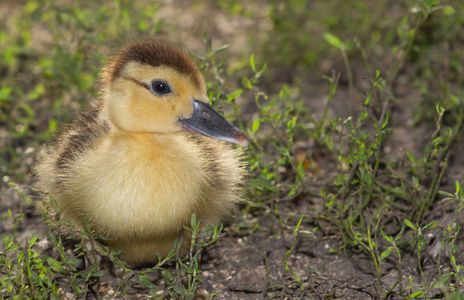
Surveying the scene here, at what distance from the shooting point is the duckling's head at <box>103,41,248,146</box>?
2.59m

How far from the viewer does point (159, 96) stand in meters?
2.64

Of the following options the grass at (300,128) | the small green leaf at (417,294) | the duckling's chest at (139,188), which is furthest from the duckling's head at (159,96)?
the small green leaf at (417,294)

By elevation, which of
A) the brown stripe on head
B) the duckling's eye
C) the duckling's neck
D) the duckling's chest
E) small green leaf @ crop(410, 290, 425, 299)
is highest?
the brown stripe on head

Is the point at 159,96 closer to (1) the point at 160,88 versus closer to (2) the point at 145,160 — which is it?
(1) the point at 160,88

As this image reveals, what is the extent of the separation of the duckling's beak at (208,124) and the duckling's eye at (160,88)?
0.14 m

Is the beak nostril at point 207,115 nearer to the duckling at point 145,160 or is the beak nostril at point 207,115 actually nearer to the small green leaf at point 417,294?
the duckling at point 145,160

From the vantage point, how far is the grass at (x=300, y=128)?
267cm

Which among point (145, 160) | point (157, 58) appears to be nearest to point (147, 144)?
point (145, 160)

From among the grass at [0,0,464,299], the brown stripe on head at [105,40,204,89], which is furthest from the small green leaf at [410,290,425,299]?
the brown stripe on head at [105,40,204,89]

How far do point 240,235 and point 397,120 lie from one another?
162 cm

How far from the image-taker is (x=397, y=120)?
13.9 feet

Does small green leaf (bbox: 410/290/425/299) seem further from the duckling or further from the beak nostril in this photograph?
the beak nostril

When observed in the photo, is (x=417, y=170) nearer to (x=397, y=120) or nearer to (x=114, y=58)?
(x=397, y=120)

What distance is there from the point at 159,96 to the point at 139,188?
1.44ft
